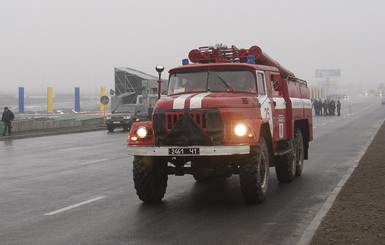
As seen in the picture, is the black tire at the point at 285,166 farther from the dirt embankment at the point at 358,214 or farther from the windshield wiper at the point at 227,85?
the windshield wiper at the point at 227,85

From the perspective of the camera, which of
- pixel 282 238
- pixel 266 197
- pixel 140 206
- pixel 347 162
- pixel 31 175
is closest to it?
pixel 282 238

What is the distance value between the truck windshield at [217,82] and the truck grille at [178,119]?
1.14 metres

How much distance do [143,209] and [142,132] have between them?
4.14 feet

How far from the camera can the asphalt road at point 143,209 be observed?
679cm

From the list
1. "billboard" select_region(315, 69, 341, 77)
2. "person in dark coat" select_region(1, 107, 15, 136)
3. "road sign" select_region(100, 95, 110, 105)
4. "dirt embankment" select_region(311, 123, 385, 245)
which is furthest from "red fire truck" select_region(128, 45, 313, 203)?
"billboard" select_region(315, 69, 341, 77)

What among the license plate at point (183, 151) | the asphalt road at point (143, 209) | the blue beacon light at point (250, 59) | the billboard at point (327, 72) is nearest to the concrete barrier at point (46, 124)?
the asphalt road at point (143, 209)

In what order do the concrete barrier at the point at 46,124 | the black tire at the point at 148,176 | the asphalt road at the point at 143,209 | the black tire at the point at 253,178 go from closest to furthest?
the asphalt road at the point at 143,209 → the black tire at the point at 253,178 → the black tire at the point at 148,176 → the concrete barrier at the point at 46,124

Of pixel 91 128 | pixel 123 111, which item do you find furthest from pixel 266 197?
pixel 91 128

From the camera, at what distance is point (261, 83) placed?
9.89 metres

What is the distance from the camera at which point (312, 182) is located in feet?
37.8

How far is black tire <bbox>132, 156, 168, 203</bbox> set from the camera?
29.4 ft

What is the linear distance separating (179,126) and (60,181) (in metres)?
4.88

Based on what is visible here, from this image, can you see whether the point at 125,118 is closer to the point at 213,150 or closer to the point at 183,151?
the point at 183,151

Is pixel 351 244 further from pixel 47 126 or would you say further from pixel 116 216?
pixel 47 126
